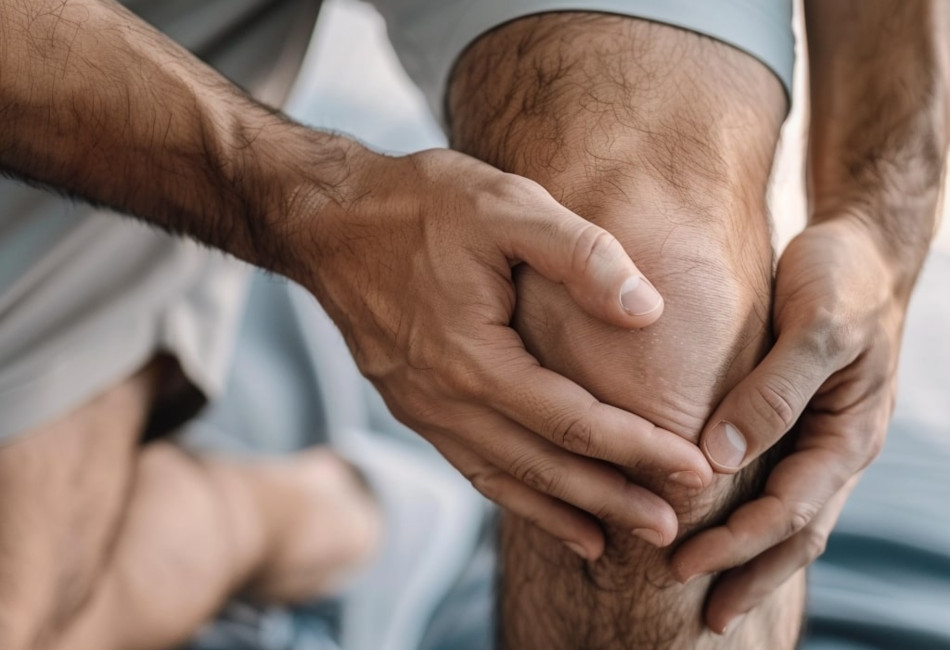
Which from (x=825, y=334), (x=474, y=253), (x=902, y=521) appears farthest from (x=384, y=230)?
(x=902, y=521)

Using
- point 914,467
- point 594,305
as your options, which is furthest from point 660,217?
point 914,467

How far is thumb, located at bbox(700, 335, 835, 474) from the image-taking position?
648mm

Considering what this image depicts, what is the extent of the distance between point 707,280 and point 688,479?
124mm

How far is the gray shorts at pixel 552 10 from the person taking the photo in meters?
0.77

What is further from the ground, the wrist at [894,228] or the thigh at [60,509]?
the wrist at [894,228]

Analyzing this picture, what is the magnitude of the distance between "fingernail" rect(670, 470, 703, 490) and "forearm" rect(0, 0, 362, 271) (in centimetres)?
29

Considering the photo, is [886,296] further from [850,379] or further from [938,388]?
[938,388]

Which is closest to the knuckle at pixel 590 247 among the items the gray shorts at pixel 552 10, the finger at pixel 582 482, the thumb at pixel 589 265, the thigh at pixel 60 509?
the thumb at pixel 589 265

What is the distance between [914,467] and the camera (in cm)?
111

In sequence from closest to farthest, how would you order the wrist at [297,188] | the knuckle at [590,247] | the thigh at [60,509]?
the knuckle at [590,247]
the wrist at [297,188]
the thigh at [60,509]

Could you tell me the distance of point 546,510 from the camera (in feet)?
2.28

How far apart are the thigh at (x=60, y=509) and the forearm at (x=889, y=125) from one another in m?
0.66

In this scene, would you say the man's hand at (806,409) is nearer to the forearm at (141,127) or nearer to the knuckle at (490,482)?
the knuckle at (490,482)

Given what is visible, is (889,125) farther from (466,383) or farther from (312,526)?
(312,526)
